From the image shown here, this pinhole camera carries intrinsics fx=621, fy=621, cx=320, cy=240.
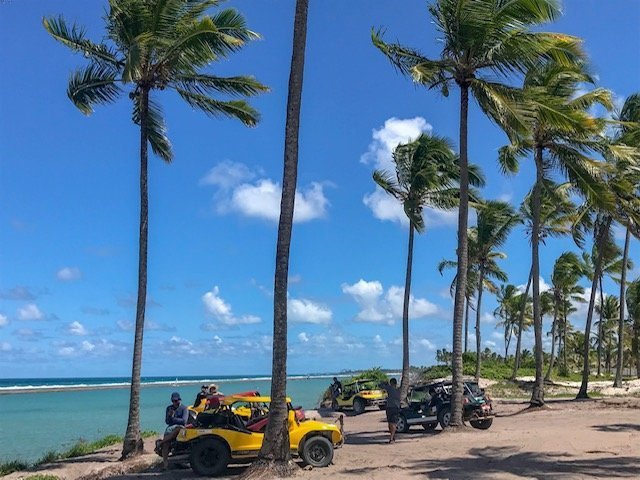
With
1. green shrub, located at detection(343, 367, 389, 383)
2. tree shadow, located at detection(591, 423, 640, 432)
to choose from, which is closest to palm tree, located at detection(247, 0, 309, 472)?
tree shadow, located at detection(591, 423, 640, 432)

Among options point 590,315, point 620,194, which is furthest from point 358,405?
point 620,194

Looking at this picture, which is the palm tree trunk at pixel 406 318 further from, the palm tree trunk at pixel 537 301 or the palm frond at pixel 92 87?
the palm frond at pixel 92 87

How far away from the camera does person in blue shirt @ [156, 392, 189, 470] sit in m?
12.7

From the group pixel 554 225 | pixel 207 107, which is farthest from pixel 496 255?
pixel 207 107

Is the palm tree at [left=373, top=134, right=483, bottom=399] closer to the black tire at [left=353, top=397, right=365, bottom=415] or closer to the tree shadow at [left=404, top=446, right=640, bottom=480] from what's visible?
the black tire at [left=353, top=397, right=365, bottom=415]

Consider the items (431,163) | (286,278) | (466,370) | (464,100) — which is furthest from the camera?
(466,370)

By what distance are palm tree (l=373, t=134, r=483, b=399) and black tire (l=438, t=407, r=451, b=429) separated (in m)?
7.83

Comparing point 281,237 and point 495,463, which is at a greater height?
point 281,237

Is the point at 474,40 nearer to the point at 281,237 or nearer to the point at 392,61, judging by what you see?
the point at 392,61

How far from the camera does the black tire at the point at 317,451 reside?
40.6ft

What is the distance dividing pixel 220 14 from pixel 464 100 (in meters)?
7.59

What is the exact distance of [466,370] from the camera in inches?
1657

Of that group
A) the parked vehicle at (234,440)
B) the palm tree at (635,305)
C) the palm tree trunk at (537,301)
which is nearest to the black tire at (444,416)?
the palm tree trunk at (537,301)

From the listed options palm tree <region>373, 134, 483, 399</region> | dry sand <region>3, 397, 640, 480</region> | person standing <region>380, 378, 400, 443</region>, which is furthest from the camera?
palm tree <region>373, 134, 483, 399</region>
